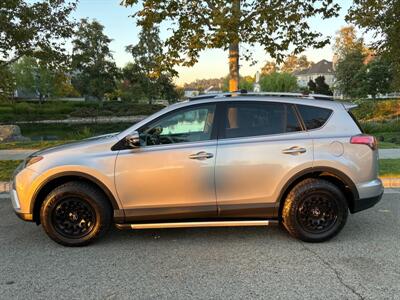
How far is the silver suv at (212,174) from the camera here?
4.92 meters

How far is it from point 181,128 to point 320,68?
124 metres

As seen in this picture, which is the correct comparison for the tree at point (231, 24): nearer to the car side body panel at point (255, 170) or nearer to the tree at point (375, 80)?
the car side body panel at point (255, 170)

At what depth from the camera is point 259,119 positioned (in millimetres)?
5164

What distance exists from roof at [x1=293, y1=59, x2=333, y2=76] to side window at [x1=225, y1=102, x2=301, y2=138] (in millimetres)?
120814

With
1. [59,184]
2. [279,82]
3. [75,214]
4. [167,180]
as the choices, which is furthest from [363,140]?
[279,82]

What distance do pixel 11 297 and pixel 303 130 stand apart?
3617 mm

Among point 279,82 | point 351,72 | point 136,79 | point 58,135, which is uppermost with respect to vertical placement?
point 279,82

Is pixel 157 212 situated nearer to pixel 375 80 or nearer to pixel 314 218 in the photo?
pixel 314 218

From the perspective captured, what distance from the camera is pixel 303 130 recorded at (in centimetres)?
513

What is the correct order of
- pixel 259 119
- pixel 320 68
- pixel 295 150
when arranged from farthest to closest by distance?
1. pixel 320 68
2. pixel 259 119
3. pixel 295 150

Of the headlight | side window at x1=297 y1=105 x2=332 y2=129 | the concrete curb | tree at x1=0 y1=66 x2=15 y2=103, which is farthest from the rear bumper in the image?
tree at x1=0 y1=66 x2=15 y2=103

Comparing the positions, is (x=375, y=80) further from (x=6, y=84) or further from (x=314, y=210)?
(x=314, y=210)

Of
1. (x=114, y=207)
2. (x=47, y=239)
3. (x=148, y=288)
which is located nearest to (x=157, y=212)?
(x=114, y=207)

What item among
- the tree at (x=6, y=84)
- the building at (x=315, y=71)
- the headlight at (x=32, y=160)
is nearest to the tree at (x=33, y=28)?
the tree at (x=6, y=84)
